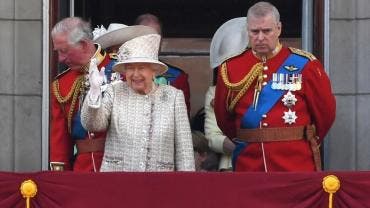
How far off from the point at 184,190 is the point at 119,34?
1618 millimetres

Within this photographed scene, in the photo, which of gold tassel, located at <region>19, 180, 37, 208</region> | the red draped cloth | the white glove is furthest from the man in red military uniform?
gold tassel, located at <region>19, 180, 37, 208</region>

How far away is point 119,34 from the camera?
8016 mm

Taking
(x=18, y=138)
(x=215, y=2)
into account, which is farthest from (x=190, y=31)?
(x=18, y=138)

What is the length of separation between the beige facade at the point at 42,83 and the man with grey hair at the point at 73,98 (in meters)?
0.54

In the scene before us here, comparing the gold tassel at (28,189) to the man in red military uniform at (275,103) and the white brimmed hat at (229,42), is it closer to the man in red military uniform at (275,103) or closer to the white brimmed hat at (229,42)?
the man in red military uniform at (275,103)

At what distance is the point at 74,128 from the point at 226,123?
853mm

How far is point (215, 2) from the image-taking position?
10016 mm

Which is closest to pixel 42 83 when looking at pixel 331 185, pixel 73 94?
pixel 73 94

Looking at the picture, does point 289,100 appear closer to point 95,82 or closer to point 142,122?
point 142,122

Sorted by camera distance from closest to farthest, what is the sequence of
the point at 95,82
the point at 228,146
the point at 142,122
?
the point at 95,82 < the point at 142,122 < the point at 228,146

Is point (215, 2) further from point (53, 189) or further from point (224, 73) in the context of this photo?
point (53, 189)

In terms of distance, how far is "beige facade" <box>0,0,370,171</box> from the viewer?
8305 millimetres

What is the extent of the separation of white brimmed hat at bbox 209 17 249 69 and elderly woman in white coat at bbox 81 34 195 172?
103 cm

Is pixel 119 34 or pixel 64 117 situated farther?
pixel 119 34
